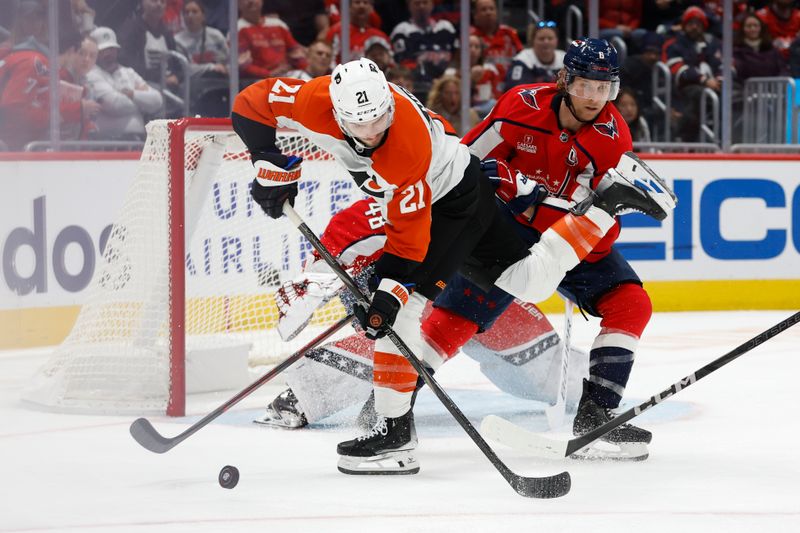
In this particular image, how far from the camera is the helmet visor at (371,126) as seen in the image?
2.82m

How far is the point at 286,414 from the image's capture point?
3.63 m

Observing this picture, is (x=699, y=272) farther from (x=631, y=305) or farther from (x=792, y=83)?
(x=631, y=305)

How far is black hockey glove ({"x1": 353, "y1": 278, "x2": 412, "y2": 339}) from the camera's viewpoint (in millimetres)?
2871

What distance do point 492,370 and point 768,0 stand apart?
4784mm

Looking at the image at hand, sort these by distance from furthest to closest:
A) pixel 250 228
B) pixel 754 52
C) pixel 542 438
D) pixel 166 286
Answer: pixel 754 52, pixel 250 228, pixel 166 286, pixel 542 438

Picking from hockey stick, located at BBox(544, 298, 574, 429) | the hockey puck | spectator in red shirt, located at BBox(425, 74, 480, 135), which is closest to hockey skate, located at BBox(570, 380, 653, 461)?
hockey stick, located at BBox(544, 298, 574, 429)

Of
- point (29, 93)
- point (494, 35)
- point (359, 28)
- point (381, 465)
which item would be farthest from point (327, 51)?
point (381, 465)

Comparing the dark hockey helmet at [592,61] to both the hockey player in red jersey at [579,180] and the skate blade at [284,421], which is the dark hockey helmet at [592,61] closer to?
the hockey player in red jersey at [579,180]

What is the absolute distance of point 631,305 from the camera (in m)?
3.34

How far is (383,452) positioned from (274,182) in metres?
0.74

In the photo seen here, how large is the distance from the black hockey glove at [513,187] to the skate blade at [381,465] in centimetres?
76

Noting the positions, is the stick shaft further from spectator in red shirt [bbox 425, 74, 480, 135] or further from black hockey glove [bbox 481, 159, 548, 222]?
spectator in red shirt [bbox 425, 74, 480, 135]

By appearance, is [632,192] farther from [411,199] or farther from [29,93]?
[29,93]

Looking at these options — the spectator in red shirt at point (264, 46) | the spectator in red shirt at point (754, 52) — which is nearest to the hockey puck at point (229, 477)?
the spectator in red shirt at point (264, 46)
